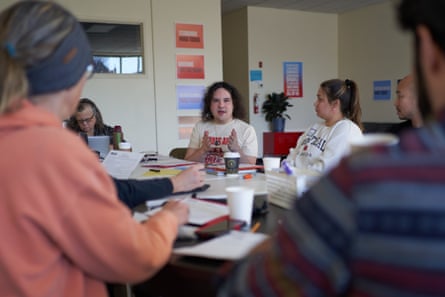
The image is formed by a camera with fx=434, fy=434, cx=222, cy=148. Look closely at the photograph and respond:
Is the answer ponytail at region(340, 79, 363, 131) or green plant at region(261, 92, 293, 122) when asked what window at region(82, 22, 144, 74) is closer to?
green plant at region(261, 92, 293, 122)

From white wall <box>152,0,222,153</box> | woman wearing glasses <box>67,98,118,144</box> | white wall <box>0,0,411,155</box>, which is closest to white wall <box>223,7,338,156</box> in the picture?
white wall <box>0,0,411,155</box>

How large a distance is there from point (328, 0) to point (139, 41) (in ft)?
10.1

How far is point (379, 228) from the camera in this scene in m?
0.52

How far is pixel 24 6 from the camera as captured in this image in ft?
2.87

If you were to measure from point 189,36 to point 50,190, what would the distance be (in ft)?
14.8

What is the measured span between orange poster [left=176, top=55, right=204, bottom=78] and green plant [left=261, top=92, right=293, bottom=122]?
1.89 metres

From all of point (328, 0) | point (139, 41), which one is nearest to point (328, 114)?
point (139, 41)

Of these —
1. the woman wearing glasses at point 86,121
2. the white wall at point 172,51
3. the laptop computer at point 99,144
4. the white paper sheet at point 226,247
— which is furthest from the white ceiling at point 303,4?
the white paper sheet at point 226,247

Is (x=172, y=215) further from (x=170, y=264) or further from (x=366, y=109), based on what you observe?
(x=366, y=109)

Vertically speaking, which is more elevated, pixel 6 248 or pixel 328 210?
pixel 328 210

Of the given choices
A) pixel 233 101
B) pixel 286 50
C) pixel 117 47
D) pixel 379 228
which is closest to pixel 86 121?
pixel 233 101

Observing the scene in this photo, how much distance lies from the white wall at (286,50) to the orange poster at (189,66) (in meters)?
1.72

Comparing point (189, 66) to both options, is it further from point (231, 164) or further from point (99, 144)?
point (231, 164)

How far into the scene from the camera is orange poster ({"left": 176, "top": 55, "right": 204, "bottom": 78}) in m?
5.08
